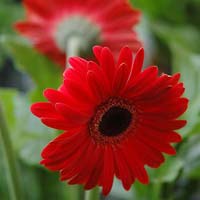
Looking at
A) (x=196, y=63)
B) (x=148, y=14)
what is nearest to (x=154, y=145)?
(x=196, y=63)

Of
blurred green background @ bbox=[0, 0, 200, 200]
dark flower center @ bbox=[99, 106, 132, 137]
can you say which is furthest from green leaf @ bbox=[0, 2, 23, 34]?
dark flower center @ bbox=[99, 106, 132, 137]

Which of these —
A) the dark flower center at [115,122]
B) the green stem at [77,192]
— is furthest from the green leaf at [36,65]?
the dark flower center at [115,122]

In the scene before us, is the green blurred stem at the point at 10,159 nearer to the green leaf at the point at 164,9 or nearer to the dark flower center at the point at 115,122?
the dark flower center at the point at 115,122

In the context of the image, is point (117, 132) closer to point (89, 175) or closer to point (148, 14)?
point (89, 175)

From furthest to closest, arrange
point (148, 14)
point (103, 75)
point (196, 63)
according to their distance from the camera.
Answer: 1. point (148, 14)
2. point (196, 63)
3. point (103, 75)

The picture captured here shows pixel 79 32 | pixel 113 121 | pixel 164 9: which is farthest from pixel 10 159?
pixel 164 9
